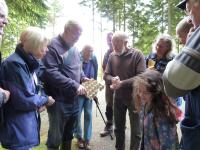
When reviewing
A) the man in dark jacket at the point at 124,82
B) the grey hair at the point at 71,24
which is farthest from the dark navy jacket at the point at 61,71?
the man in dark jacket at the point at 124,82

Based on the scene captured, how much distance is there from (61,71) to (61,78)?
184 mm

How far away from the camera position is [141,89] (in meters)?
3.39

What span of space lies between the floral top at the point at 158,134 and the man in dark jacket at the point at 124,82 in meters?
1.66

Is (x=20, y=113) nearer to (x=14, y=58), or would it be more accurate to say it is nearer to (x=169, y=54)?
(x=14, y=58)

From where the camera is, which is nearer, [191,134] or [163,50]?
[191,134]

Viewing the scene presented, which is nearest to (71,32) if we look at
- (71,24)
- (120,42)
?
(71,24)

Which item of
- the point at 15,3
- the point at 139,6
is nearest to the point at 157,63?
the point at 15,3

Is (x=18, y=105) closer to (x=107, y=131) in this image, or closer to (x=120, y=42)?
(x=120, y=42)

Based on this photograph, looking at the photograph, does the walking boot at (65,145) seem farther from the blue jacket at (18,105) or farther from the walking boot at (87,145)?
the blue jacket at (18,105)

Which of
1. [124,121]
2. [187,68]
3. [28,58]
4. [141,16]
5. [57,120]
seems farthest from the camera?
[141,16]

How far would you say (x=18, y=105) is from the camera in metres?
3.36

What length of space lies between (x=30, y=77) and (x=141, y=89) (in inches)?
47.2

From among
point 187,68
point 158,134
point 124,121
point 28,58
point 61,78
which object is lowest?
point 124,121

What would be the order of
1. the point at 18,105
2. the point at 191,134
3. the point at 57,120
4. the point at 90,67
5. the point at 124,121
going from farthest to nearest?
the point at 90,67, the point at 124,121, the point at 57,120, the point at 18,105, the point at 191,134
